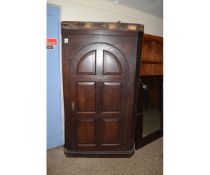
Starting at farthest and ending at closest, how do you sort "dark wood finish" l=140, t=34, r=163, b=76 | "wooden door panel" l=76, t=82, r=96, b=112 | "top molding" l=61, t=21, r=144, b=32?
"dark wood finish" l=140, t=34, r=163, b=76, "wooden door panel" l=76, t=82, r=96, b=112, "top molding" l=61, t=21, r=144, b=32

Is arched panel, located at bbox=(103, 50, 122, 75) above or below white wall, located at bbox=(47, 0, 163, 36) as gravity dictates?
below

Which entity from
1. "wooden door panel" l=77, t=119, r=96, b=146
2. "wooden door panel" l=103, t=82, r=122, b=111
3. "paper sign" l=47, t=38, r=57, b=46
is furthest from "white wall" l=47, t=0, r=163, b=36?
"wooden door panel" l=77, t=119, r=96, b=146

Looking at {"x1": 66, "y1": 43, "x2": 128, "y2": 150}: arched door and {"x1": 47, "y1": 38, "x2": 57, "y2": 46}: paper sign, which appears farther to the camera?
{"x1": 47, "y1": 38, "x2": 57, "y2": 46}: paper sign

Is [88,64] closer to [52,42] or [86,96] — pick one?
[86,96]

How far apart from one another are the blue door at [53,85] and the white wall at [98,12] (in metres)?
0.17

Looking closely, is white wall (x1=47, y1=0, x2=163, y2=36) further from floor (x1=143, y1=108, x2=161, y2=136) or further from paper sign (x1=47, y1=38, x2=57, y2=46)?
floor (x1=143, y1=108, x2=161, y2=136)

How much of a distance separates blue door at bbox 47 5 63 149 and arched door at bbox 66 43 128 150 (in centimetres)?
47

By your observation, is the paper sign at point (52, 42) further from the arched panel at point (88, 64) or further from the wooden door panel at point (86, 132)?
the wooden door panel at point (86, 132)

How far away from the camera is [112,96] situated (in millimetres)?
2783

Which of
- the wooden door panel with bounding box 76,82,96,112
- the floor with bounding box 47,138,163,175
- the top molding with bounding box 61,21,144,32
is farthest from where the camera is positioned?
the wooden door panel with bounding box 76,82,96,112

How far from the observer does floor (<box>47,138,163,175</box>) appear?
2494 millimetres
